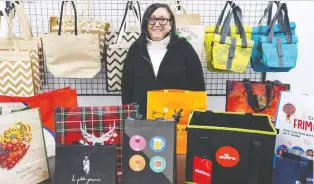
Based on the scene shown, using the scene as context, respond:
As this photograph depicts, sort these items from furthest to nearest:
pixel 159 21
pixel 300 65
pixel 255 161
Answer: pixel 300 65 → pixel 159 21 → pixel 255 161

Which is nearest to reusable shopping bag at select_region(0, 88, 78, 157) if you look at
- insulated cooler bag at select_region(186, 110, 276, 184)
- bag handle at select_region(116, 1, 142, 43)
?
insulated cooler bag at select_region(186, 110, 276, 184)

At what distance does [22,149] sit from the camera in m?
1.16

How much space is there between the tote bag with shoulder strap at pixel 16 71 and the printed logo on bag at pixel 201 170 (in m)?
1.45

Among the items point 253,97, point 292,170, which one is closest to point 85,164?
point 292,170

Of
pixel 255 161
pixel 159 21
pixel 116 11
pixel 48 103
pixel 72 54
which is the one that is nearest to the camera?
pixel 255 161

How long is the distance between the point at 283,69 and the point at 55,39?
1.59 m

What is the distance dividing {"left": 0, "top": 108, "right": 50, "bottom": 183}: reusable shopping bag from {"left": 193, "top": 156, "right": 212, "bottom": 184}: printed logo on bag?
1.87 feet

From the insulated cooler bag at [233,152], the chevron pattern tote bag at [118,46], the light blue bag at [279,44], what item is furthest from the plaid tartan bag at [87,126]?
the light blue bag at [279,44]

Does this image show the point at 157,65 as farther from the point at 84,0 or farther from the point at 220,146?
the point at 220,146

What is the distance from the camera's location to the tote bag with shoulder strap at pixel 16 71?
82.5 inches

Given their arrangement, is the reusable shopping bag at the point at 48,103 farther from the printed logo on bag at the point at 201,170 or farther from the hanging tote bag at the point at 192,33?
the hanging tote bag at the point at 192,33

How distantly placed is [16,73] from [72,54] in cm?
39

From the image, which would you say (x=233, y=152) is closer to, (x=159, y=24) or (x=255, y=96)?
(x=255, y=96)

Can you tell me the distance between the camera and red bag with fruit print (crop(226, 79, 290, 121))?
1672 millimetres
